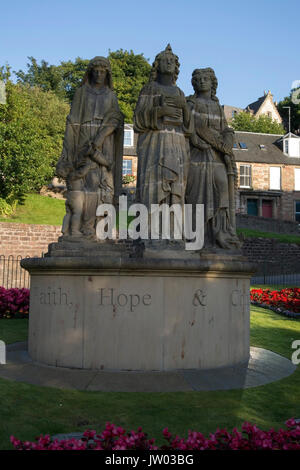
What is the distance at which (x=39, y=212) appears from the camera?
3288cm

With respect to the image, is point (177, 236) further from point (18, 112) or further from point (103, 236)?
point (18, 112)

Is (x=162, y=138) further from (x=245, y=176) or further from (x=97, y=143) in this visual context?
(x=245, y=176)

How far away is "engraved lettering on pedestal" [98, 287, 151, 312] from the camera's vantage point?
20.0 feet

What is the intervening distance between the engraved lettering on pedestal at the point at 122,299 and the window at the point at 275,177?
141 feet

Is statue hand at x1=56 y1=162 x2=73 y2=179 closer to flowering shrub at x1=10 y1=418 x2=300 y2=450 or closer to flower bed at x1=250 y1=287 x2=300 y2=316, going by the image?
flowering shrub at x1=10 y1=418 x2=300 y2=450

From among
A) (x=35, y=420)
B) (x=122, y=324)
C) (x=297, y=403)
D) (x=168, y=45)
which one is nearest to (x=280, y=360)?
(x=297, y=403)

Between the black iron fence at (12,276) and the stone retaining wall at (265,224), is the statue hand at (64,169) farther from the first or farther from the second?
the stone retaining wall at (265,224)

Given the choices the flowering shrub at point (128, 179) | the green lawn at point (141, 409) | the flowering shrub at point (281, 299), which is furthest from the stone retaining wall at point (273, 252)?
the green lawn at point (141, 409)

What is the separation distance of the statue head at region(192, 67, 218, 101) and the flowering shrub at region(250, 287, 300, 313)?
7.80 metres

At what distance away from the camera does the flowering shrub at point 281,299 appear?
13.6 metres

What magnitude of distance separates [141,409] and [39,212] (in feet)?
96.9

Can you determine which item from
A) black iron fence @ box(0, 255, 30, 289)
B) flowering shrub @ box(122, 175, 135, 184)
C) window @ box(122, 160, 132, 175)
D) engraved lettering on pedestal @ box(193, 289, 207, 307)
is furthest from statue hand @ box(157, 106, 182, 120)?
window @ box(122, 160, 132, 175)

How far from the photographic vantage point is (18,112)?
109ft

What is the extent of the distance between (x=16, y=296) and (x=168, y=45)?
27.1ft
